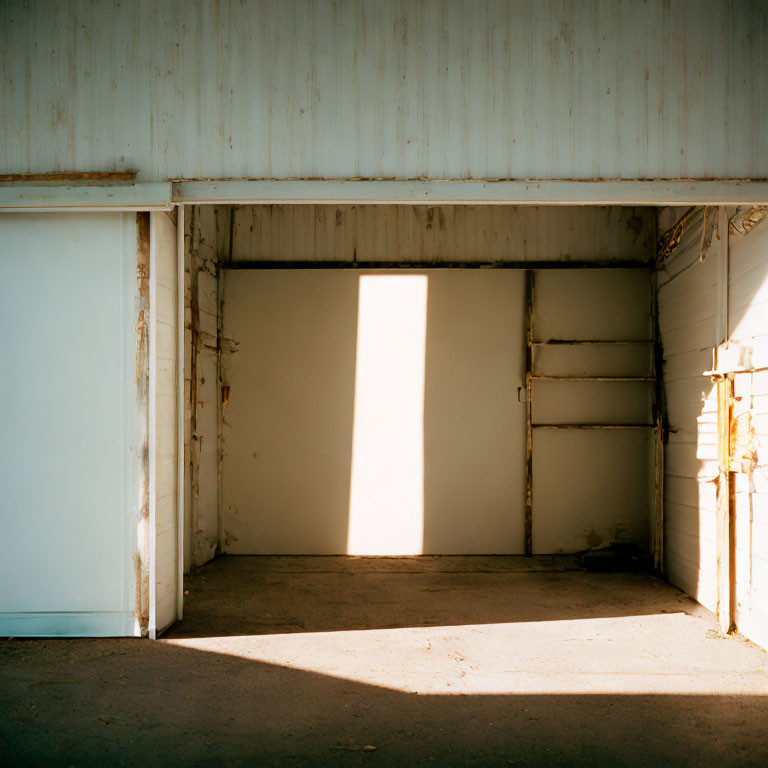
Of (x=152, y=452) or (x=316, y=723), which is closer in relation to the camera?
(x=316, y=723)

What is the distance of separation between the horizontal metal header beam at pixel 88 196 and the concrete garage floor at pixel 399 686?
231cm

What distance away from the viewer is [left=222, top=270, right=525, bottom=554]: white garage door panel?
5738 mm

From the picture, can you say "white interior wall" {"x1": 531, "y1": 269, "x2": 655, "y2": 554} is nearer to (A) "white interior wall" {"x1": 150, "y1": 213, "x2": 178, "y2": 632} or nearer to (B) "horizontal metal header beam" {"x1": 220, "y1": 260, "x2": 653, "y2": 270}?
(B) "horizontal metal header beam" {"x1": 220, "y1": 260, "x2": 653, "y2": 270}

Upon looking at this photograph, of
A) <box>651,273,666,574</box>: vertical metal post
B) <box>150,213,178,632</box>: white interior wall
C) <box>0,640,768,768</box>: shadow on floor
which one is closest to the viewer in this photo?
<box>0,640,768,768</box>: shadow on floor

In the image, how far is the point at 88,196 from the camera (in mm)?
3422

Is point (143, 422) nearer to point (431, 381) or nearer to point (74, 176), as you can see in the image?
point (74, 176)

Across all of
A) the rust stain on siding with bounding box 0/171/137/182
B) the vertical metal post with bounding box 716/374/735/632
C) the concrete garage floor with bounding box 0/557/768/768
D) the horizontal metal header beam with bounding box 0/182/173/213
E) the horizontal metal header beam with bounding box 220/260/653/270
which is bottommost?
the concrete garage floor with bounding box 0/557/768/768

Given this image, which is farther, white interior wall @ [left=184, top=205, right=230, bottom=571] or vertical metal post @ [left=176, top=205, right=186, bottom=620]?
white interior wall @ [left=184, top=205, right=230, bottom=571]

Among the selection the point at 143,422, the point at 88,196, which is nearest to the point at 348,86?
the point at 88,196

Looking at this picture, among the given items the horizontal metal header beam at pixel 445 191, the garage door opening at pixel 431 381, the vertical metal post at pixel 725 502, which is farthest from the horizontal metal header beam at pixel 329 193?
the garage door opening at pixel 431 381

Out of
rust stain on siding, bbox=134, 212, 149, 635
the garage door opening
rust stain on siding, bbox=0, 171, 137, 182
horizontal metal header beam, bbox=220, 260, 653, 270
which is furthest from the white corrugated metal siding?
horizontal metal header beam, bbox=220, 260, 653, 270

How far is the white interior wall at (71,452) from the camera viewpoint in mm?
3484

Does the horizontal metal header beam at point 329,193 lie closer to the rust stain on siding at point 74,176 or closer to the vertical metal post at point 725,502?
the rust stain on siding at point 74,176

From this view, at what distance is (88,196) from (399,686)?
2.91 m
